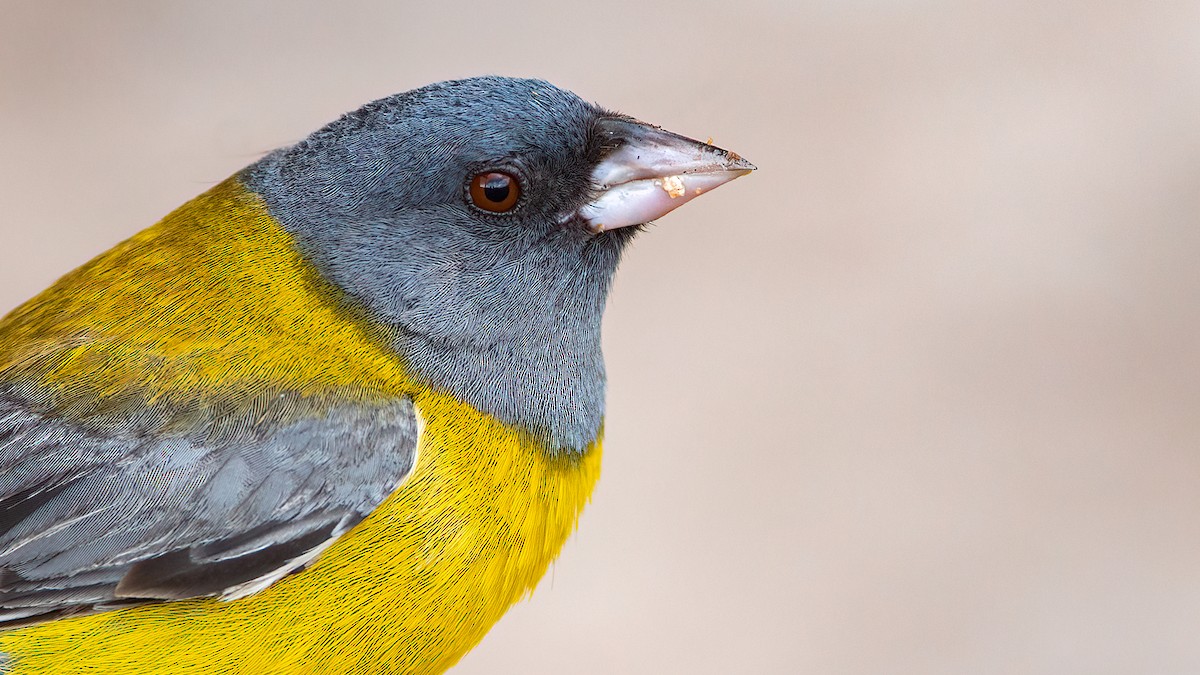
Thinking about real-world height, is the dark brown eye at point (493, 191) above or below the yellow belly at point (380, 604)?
above

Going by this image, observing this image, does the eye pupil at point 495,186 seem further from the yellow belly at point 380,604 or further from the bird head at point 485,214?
the yellow belly at point 380,604

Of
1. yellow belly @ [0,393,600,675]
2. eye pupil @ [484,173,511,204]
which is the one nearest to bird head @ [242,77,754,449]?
eye pupil @ [484,173,511,204]

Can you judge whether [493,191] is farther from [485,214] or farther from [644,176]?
[644,176]

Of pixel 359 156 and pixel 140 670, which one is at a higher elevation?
pixel 359 156

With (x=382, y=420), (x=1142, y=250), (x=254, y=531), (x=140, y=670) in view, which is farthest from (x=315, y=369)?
(x=1142, y=250)

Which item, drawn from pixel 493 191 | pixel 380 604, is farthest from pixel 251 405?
pixel 493 191

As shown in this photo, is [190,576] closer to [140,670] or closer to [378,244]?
[140,670]

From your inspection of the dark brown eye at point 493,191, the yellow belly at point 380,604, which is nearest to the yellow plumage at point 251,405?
the yellow belly at point 380,604
